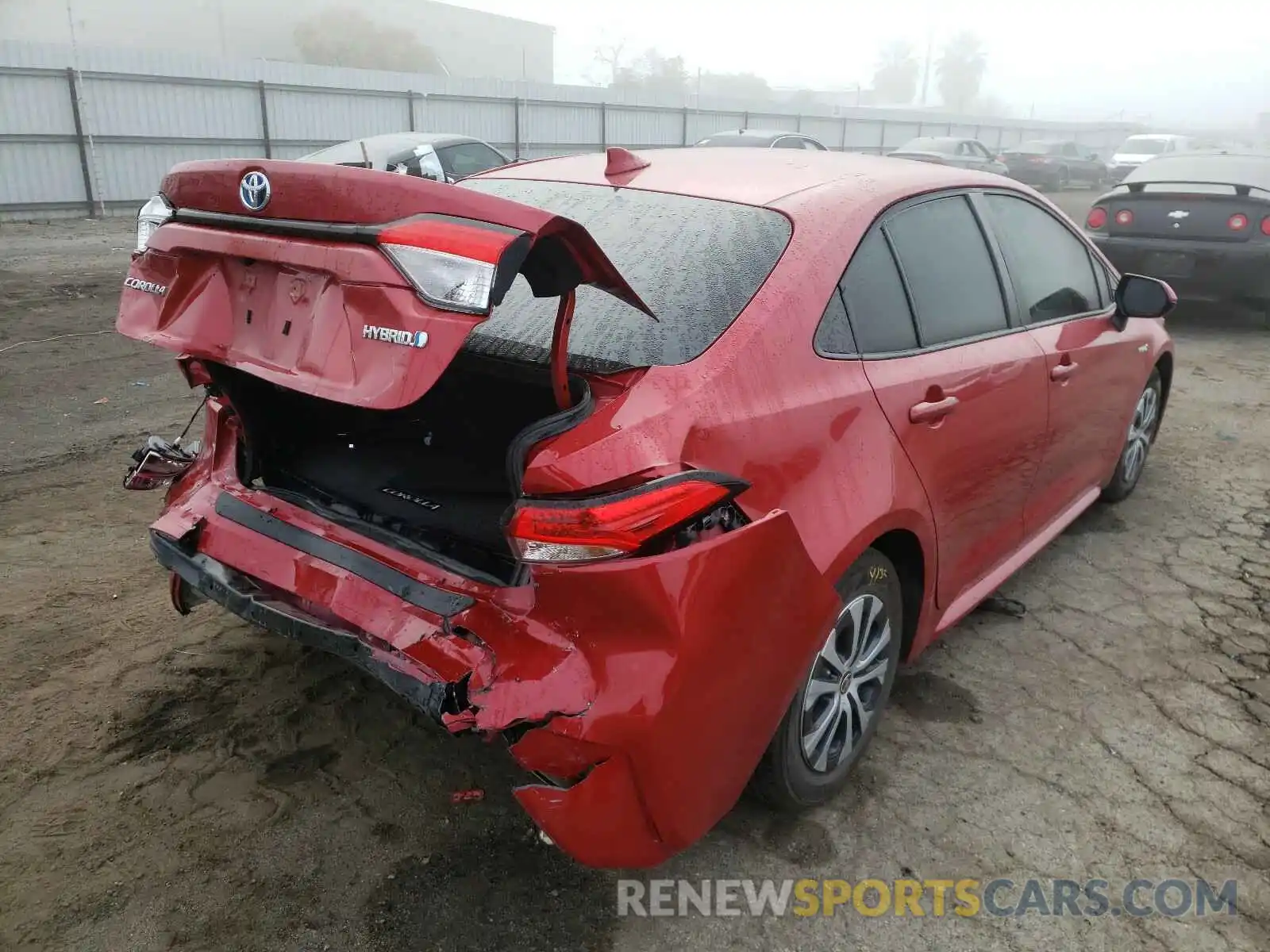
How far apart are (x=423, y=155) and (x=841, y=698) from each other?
31.8ft

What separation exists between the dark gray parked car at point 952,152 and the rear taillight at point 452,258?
777 inches

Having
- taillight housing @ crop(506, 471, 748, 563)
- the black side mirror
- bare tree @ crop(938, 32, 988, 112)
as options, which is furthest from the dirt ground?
bare tree @ crop(938, 32, 988, 112)

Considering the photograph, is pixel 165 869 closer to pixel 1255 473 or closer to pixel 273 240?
pixel 273 240

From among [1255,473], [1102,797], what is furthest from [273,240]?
[1255,473]

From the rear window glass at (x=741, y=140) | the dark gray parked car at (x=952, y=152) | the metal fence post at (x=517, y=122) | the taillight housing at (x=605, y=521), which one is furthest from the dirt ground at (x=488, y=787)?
the metal fence post at (x=517, y=122)

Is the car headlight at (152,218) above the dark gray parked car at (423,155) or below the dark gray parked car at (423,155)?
above

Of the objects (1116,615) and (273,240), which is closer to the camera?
(273,240)

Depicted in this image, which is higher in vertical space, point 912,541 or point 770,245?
point 770,245

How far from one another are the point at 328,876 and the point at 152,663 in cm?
124

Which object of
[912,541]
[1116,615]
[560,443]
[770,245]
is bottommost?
[1116,615]

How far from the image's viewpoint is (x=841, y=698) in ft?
8.49

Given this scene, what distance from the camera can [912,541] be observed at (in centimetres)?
269

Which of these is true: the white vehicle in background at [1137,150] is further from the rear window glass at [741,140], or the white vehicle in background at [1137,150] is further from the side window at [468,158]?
the side window at [468,158]

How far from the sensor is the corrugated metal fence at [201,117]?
1455cm
